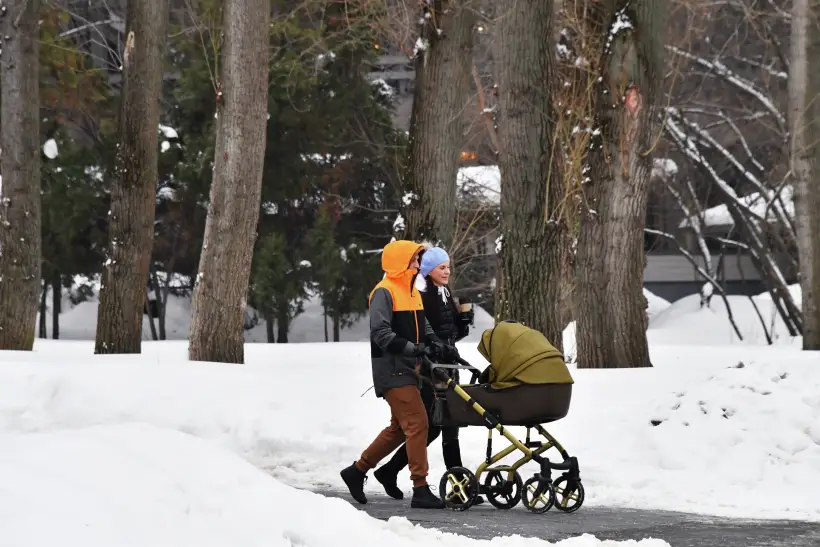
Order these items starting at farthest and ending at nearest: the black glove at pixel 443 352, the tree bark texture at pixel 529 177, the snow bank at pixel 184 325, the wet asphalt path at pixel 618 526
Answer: the snow bank at pixel 184 325
the tree bark texture at pixel 529 177
the black glove at pixel 443 352
the wet asphalt path at pixel 618 526

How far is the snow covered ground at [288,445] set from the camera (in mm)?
6016

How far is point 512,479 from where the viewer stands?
9336 millimetres

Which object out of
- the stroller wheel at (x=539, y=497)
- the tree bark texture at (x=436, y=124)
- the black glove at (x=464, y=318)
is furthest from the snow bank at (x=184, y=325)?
the stroller wheel at (x=539, y=497)

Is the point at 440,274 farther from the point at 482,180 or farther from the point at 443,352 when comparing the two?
the point at 482,180

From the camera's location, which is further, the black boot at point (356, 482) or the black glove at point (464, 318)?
the black glove at point (464, 318)

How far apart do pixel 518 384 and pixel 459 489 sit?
87 centimetres

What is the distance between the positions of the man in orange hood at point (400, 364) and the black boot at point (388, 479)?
0.31m

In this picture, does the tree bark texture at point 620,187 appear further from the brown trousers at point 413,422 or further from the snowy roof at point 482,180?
the snowy roof at point 482,180

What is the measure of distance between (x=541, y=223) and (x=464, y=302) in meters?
4.66

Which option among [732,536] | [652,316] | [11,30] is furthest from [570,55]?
[652,316]

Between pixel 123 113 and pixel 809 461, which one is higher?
pixel 123 113

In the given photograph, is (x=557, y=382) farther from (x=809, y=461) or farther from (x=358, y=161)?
(x=358, y=161)

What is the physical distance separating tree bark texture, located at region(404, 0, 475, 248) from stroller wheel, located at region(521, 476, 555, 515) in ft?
25.4

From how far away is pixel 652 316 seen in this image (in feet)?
120
